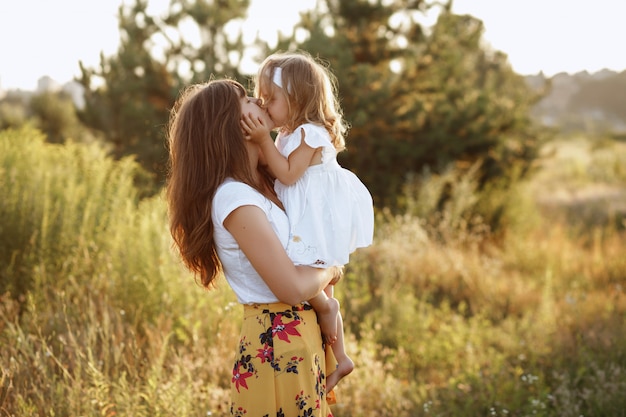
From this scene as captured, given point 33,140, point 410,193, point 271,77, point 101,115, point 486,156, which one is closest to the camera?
point 271,77

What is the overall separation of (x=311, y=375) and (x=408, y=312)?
3818 mm

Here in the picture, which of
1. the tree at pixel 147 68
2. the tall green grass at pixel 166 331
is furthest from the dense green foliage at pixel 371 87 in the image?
the tall green grass at pixel 166 331

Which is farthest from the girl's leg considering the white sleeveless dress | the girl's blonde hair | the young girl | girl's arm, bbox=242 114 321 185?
the girl's blonde hair

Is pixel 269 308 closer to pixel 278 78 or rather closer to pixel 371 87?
pixel 278 78

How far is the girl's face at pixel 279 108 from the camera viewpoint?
8.25 ft

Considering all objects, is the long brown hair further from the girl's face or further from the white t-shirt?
the girl's face

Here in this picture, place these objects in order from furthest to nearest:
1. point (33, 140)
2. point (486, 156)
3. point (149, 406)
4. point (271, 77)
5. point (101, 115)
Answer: point (486, 156) → point (101, 115) → point (33, 140) → point (149, 406) → point (271, 77)

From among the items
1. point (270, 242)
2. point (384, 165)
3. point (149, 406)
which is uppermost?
point (384, 165)

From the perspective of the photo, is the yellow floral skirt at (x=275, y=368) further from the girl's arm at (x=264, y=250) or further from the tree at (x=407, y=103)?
the tree at (x=407, y=103)

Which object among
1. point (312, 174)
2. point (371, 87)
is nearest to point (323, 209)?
point (312, 174)

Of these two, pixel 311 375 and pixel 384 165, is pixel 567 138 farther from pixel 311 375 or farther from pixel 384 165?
pixel 311 375

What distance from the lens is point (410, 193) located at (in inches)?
408

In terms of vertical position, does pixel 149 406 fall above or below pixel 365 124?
below

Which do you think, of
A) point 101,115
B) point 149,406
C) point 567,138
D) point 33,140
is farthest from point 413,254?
point 567,138
